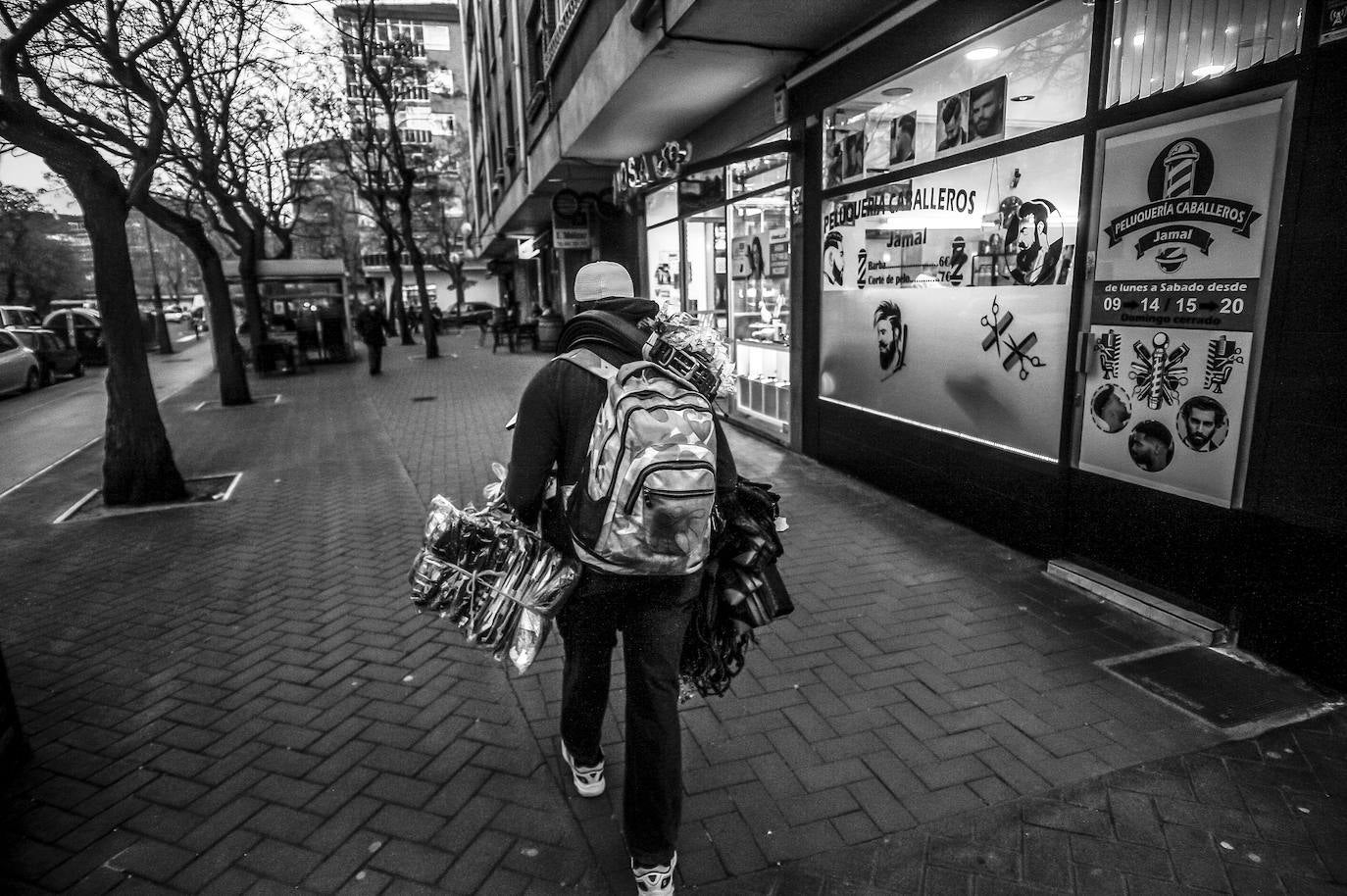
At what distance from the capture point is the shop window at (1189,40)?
139 inches

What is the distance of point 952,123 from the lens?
576 cm

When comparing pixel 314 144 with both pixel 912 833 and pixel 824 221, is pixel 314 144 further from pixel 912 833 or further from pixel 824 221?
pixel 912 833

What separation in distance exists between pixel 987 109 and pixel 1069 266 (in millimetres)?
1436

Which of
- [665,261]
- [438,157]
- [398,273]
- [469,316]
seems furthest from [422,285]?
[438,157]

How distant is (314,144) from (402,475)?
19.9m

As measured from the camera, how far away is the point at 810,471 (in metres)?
7.70

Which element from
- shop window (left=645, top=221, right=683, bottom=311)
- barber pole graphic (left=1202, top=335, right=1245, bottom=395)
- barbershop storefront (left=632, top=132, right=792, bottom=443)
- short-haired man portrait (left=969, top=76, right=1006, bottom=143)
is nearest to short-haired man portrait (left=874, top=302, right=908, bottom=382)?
short-haired man portrait (left=969, top=76, right=1006, bottom=143)

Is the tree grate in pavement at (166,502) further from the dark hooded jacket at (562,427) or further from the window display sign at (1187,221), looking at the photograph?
the window display sign at (1187,221)

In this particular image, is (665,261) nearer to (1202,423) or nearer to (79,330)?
(1202,423)

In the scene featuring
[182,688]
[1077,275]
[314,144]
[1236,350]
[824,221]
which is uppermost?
[314,144]

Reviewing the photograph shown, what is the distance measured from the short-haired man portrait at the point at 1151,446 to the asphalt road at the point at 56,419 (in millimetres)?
10498

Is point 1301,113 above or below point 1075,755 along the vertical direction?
above

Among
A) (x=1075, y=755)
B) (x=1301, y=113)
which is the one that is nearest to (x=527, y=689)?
(x=1075, y=755)

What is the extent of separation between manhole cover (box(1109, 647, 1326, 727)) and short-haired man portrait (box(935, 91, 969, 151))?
3.82 meters
